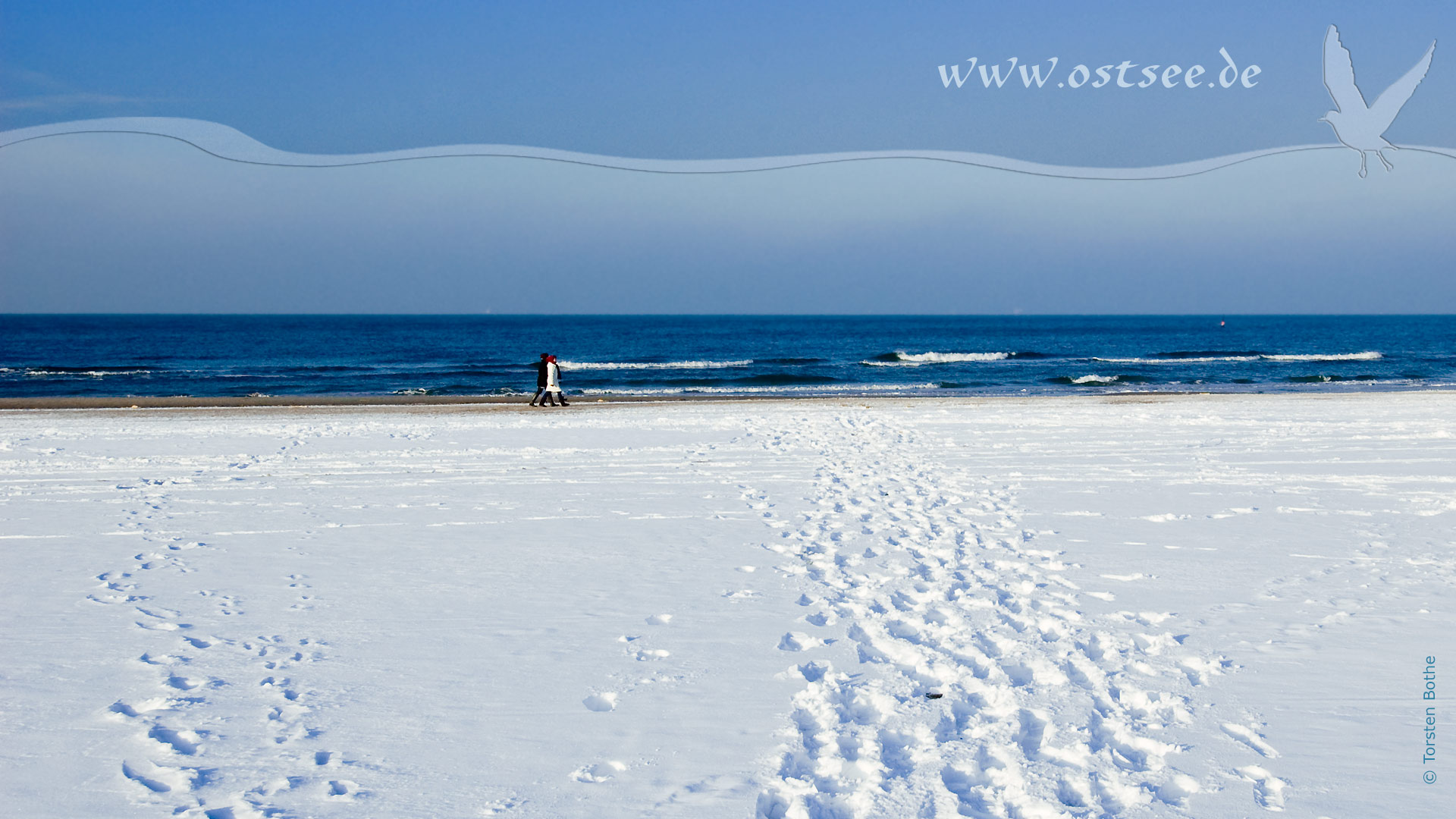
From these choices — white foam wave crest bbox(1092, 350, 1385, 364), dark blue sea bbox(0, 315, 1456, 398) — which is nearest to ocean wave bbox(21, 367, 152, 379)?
dark blue sea bbox(0, 315, 1456, 398)

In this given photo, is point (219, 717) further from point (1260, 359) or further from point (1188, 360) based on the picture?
point (1260, 359)

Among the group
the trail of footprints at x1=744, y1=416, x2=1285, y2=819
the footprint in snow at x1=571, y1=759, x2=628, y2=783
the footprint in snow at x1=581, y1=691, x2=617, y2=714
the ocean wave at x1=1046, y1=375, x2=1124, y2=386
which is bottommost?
the footprint in snow at x1=571, y1=759, x2=628, y2=783

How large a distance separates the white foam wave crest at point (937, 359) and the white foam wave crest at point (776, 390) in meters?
8.96

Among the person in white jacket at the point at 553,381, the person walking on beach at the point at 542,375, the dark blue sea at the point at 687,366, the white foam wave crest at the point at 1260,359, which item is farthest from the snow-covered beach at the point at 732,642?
the white foam wave crest at the point at 1260,359

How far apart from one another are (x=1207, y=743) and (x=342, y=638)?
12.6 ft

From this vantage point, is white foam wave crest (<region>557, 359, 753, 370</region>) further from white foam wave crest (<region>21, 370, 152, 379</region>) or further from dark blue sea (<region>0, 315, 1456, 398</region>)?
white foam wave crest (<region>21, 370, 152, 379</region>)

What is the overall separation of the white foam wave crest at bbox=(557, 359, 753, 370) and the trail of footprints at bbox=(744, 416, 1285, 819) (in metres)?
29.5

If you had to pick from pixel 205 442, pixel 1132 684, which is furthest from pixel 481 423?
pixel 1132 684

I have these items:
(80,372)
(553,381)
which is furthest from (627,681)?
(80,372)

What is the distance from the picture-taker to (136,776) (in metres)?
3.12

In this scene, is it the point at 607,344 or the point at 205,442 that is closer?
the point at 205,442

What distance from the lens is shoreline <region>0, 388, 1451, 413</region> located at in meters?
20.3

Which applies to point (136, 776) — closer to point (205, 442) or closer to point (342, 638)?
point (342, 638)

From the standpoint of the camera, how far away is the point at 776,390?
88.0 ft
